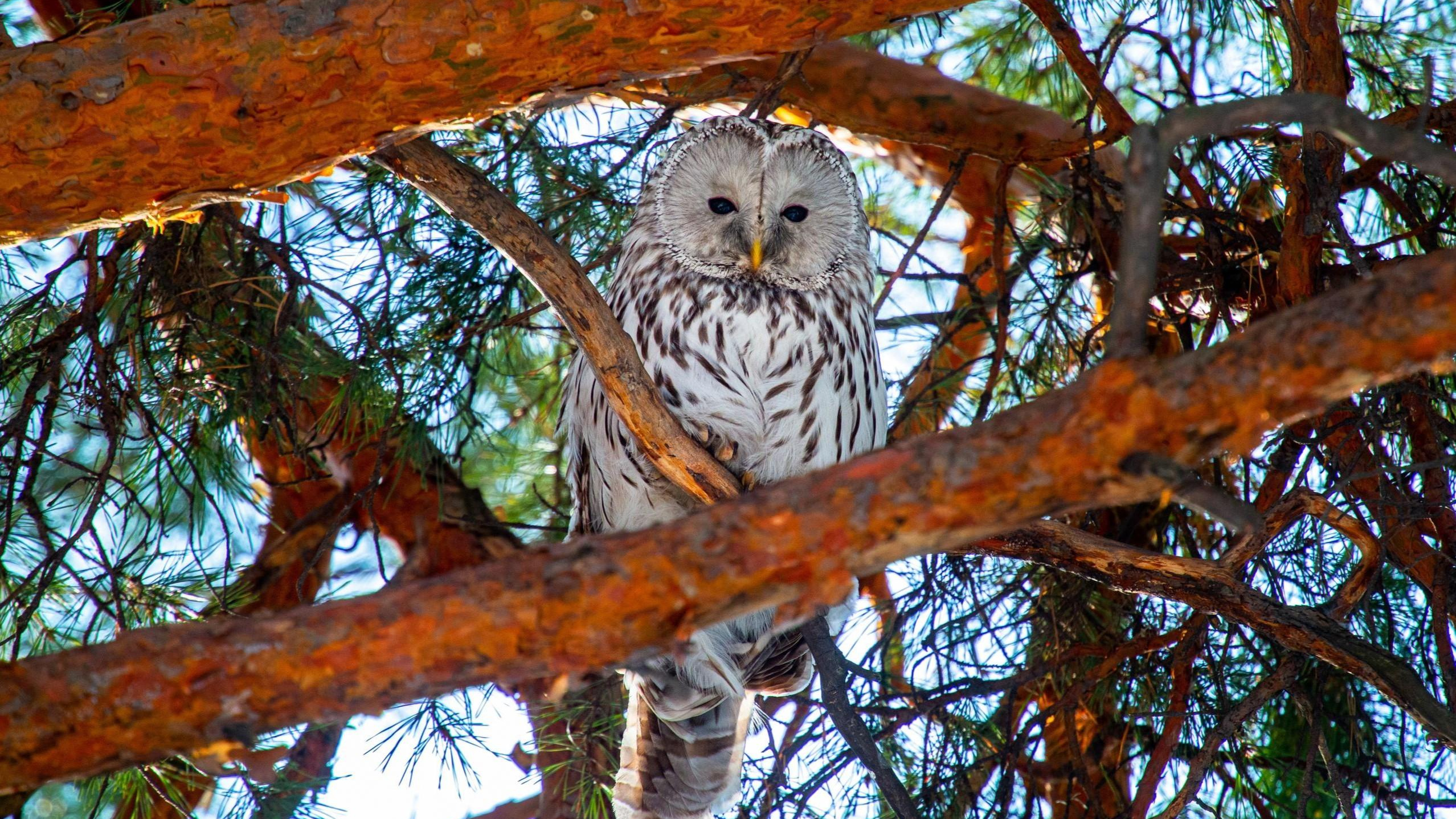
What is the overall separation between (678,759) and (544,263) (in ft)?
4.84

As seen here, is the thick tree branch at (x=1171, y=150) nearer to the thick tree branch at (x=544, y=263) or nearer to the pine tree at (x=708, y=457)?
the pine tree at (x=708, y=457)

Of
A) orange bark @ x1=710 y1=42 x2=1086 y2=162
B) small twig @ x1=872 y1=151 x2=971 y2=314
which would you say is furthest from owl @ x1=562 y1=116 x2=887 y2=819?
orange bark @ x1=710 y1=42 x2=1086 y2=162

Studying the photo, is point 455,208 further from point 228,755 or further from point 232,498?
point 232,498

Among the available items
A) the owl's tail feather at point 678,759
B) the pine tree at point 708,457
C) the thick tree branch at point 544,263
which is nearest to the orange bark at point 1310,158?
the pine tree at point 708,457

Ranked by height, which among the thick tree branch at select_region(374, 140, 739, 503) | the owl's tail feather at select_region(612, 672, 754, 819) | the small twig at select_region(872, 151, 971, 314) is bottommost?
the owl's tail feather at select_region(612, 672, 754, 819)

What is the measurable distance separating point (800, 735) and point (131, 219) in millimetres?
1774

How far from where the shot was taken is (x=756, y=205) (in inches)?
115

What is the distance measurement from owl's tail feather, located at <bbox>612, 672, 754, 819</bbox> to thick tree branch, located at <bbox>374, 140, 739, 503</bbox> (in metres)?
1.00

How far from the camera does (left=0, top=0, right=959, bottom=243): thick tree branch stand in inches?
71.8

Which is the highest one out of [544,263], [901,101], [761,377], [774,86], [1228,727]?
[901,101]

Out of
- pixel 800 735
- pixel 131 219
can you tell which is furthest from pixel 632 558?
pixel 800 735

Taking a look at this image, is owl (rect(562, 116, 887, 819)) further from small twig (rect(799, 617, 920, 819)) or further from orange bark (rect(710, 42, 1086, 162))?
orange bark (rect(710, 42, 1086, 162))

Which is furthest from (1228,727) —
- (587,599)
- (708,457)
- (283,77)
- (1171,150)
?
(283,77)

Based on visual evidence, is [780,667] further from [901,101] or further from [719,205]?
[901,101]
